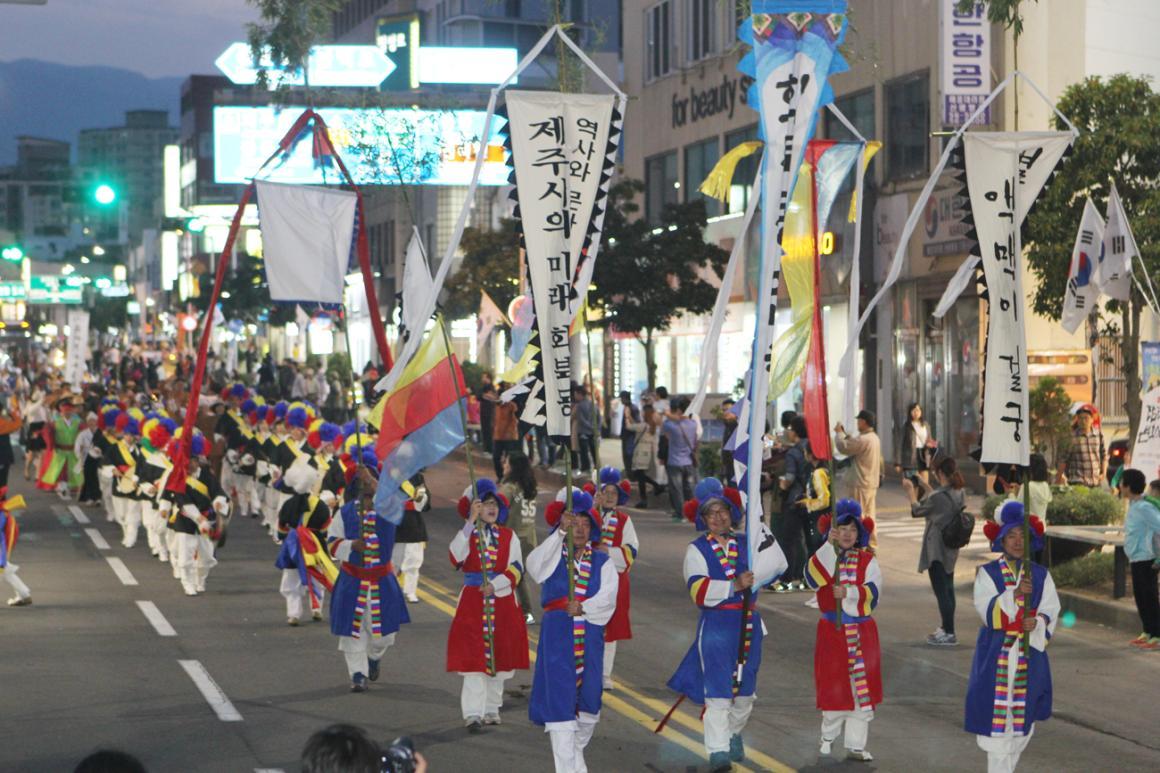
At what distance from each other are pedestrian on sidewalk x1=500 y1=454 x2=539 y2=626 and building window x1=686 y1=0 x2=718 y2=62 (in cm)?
2611

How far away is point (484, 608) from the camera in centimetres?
1133

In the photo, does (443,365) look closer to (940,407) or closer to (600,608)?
(600,608)

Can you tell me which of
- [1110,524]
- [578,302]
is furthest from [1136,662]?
[578,302]

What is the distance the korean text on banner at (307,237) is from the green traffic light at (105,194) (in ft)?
57.0

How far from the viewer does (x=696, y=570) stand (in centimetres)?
1034

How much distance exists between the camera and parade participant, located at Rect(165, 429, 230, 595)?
58.8 feet

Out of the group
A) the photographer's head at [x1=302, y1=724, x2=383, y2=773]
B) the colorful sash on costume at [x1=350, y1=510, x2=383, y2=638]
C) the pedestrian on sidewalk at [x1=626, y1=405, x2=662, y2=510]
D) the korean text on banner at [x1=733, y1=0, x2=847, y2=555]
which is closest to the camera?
the photographer's head at [x1=302, y1=724, x2=383, y2=773]

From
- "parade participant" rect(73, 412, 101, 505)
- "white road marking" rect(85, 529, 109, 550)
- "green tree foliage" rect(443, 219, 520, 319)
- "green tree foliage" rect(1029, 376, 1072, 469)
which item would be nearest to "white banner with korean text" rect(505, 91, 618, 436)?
"white road marking" rect(85, 529, 109, 550)

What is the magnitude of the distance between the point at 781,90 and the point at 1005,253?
1643 mm

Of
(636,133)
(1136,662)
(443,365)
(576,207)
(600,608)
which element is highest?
(636,133)

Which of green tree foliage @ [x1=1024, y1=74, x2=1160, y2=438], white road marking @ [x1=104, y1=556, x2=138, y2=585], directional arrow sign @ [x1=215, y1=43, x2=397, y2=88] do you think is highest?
directional arrow sign @ [x1=215, y1=43, x2=397, y2=88]

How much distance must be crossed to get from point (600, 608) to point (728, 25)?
1206 inches

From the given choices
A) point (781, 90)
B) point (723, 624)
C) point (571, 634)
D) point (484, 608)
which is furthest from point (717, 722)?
point (781, 90)

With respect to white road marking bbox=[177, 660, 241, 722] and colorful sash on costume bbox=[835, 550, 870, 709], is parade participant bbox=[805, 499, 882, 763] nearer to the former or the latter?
colorful sash on costume bbox=[835, 550, 870, 709]
